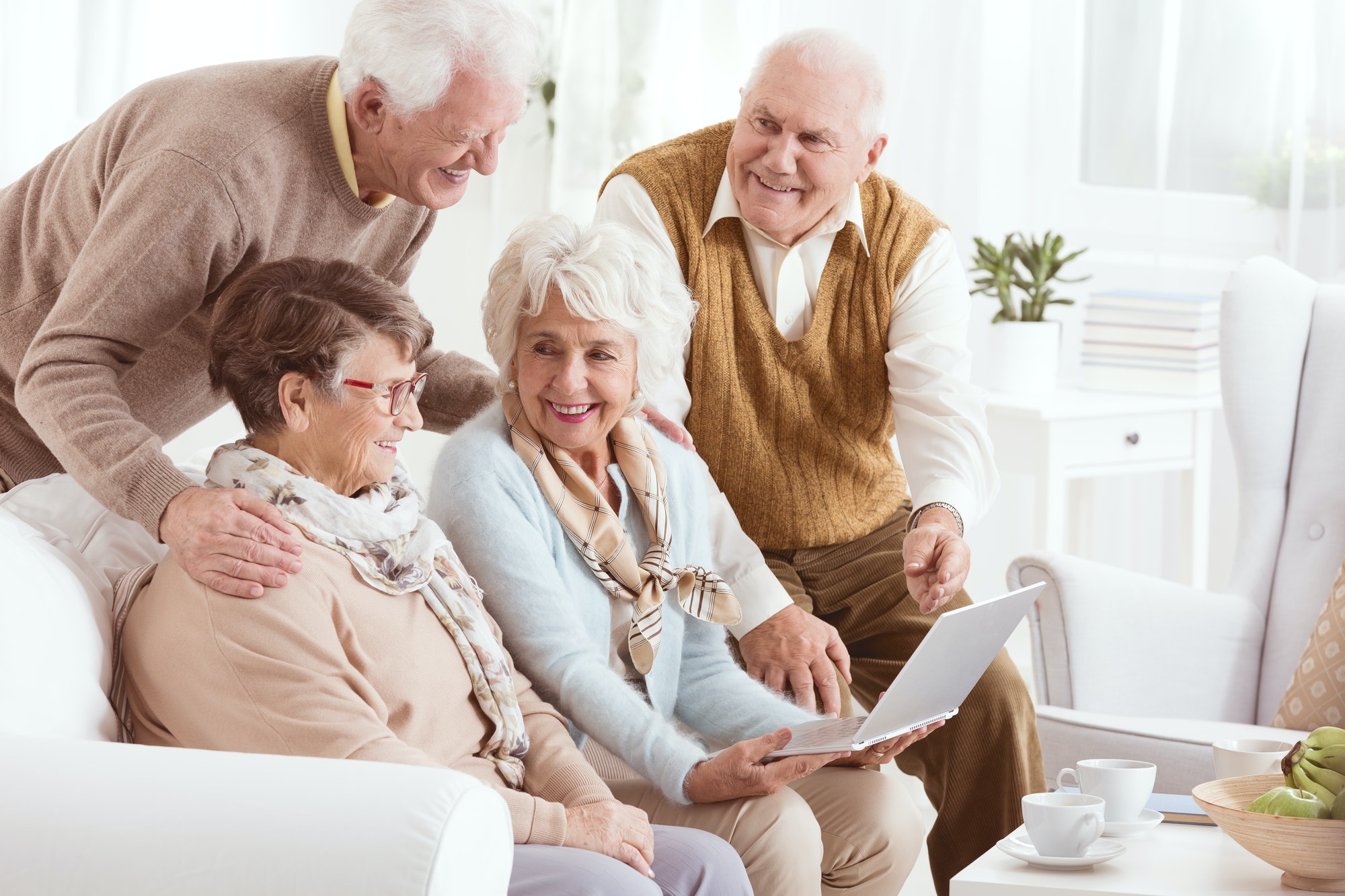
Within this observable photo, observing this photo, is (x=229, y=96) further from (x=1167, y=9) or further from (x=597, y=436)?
(x=1167, y=9)

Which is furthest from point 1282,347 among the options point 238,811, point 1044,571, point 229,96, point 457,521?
point 238,811

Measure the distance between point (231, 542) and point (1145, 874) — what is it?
3.41 ft

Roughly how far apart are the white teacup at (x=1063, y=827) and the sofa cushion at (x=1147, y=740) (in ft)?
2.13

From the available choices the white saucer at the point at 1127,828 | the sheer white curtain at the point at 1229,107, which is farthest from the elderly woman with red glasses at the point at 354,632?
the sheer white curtain at the point at 1229,107

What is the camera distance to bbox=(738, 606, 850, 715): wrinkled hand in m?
2.08

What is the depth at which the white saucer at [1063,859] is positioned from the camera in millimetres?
1555

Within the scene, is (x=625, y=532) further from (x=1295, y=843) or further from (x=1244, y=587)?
(x=1244, y=587)

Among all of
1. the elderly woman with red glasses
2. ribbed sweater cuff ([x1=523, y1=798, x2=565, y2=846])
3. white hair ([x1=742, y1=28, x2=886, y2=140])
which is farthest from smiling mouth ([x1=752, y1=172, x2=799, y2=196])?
ribbed sweater cuff ([x1=523, y1=798, x2=565, y2=846])

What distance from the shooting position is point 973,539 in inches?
165

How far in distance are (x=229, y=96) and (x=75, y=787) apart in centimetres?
90

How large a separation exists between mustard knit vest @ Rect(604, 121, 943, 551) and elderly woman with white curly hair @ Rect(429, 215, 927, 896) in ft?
0.92

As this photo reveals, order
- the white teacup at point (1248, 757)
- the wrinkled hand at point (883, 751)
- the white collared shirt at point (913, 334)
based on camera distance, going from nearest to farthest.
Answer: the white teacup at point (1248, 757), the wrinkled hand at point (883, 751), the white collared shirt at point (913, 334)

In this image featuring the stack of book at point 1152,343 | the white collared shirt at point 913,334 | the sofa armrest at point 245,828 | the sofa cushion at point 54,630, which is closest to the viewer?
the sofa armrest at point 245,828

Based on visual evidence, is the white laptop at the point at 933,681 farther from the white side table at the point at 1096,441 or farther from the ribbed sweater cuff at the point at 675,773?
the white side table at the point at 1096,441
